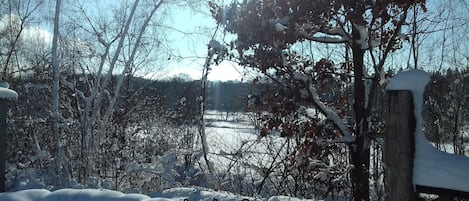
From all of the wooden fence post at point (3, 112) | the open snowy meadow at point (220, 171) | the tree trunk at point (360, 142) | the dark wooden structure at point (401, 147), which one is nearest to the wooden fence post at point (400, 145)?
the dark wooden structure at point (401, 147)

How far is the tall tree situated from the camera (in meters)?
4.57

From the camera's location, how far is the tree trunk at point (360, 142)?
4773mm

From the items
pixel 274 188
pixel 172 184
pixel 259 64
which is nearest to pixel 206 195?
pixel 259 64

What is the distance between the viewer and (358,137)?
4.76 m

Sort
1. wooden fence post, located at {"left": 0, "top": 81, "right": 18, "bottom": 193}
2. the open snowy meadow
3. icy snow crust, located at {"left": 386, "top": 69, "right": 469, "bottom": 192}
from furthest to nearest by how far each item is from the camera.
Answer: the open snowy meadow
wooden fence post, located at {"left": 0, "top": 81, "right": 18, "bottom": 193}
icy snow crust, located at {"left": 386, "top": 69, "right": 469, "bottom": 192}

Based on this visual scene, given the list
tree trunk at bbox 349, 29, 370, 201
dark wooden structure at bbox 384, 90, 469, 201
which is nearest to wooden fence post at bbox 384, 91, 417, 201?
dark wooden structure at bbox 384, 90, 469, 201

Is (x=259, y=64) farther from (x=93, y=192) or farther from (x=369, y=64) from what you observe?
(x=369, y=64)

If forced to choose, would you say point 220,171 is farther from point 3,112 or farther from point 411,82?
point 411,82

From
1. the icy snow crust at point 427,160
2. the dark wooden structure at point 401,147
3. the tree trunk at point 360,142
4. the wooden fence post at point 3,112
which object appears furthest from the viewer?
the tree trunk at point 360,142

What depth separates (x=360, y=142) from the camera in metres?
4.77

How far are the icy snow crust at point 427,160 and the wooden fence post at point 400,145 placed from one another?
1.1 inches

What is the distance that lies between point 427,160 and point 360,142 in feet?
8.24

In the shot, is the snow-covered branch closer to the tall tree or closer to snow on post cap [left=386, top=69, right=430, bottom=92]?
the tall tree

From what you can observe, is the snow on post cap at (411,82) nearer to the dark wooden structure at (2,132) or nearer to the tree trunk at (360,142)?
the tree trunk at (360,142)
